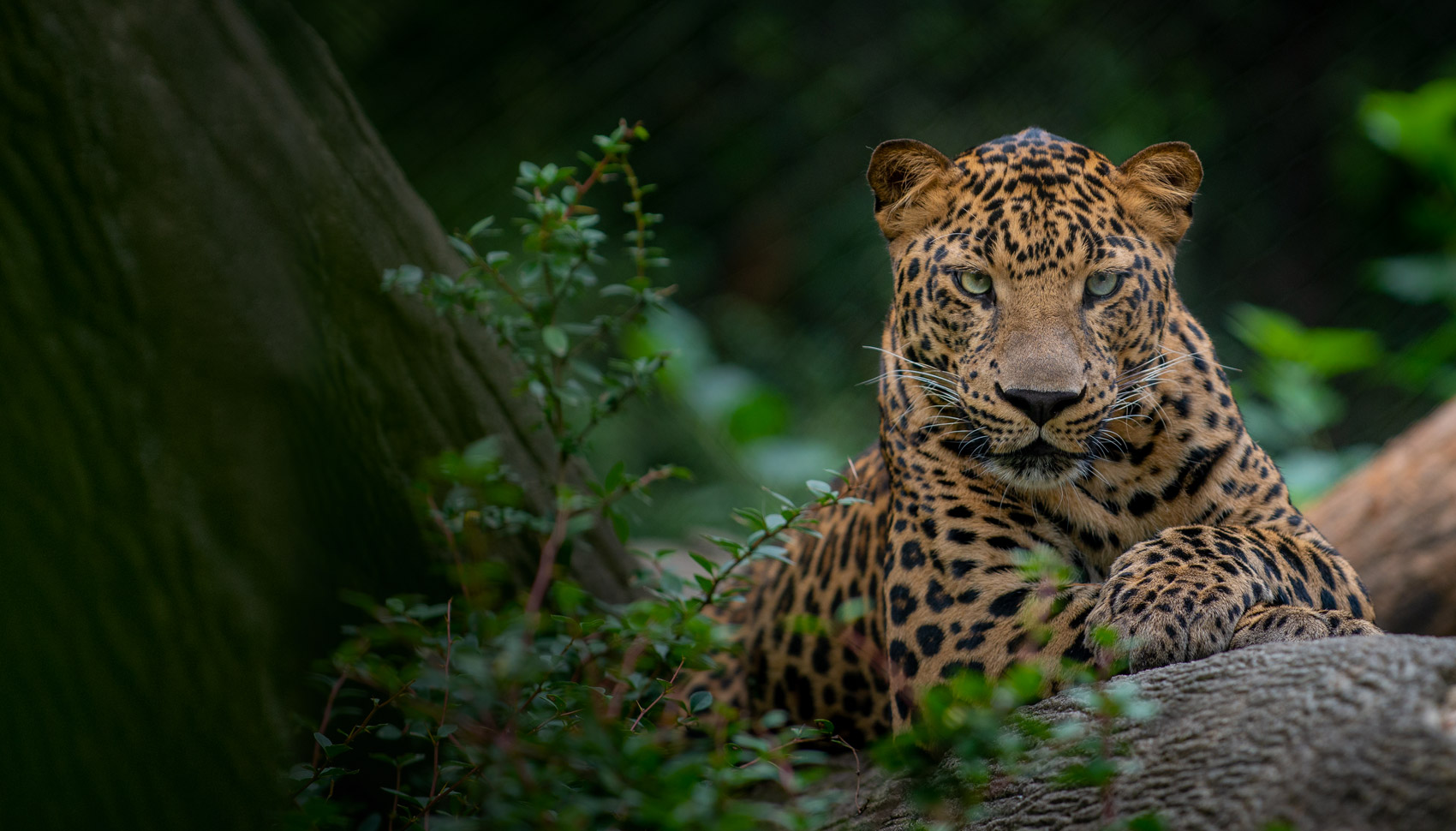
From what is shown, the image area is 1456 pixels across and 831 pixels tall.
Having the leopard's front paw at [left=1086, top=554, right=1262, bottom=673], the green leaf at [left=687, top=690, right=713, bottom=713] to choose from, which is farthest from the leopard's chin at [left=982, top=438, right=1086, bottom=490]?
the green leaf at [left=687, top=690, right=713, bottom=713]

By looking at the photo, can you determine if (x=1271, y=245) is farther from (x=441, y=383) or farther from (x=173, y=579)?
(x=173, y=579)

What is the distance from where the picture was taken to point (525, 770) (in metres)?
1.71

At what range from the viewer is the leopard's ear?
3.14 m

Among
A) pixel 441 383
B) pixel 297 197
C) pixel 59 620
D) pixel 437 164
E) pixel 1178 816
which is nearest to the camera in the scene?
pixel 1178 816

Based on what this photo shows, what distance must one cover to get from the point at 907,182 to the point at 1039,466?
86cm

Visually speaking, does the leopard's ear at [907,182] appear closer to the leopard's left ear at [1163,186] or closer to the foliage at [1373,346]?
the leopard's left ear at [1163,186]

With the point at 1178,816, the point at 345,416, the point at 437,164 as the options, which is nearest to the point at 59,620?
the point at 345,416

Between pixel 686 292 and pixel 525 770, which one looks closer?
pixel 525 770

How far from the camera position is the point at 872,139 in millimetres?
7859

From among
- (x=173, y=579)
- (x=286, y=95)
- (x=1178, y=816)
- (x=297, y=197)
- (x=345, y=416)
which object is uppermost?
(x=286, y=95)

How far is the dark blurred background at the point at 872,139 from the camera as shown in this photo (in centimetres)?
598

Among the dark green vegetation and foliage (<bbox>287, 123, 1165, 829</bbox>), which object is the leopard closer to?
foliage (<bbox>287, 123, 1165, 829</bbox>)

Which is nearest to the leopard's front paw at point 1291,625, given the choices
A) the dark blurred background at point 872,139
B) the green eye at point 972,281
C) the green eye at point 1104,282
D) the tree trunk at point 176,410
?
the green eye at point 1104,282

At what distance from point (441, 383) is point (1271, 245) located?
7616 mm
